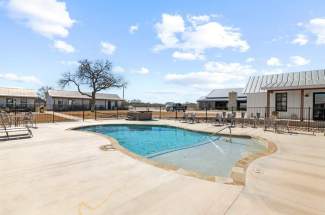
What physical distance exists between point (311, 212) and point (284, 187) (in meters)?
0.86

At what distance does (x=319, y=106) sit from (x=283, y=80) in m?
4.16

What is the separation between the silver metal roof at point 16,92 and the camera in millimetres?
33062

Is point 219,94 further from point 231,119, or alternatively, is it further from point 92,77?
point 231,119

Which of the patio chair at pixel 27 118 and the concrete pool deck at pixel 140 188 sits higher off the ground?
the patio chair at pixel 27 118

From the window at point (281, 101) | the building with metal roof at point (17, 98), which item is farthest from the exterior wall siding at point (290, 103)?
the building with metal roof at point (17, 98)

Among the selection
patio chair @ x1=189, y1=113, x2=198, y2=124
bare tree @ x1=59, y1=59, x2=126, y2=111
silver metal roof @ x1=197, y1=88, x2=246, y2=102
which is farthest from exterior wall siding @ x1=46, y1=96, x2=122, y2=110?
patio chair @ x1=189, y1=113, x2=198, y2=124

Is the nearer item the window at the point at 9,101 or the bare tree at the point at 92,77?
the window at the point at 9,101

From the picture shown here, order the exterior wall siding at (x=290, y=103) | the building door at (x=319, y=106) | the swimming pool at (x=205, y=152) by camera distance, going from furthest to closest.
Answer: the exterior wall siding at (x=290, y=103) < the building door at (x=319, y=106) < the swimming pool at (x=205, y=152)

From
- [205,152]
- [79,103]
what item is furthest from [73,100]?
[205,152]

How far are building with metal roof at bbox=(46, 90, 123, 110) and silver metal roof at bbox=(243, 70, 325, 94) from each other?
29441 millimetres

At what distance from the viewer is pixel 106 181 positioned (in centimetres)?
407

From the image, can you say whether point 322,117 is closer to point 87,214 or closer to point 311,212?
point 311,212

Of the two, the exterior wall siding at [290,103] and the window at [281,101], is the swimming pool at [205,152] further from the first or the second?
the window at [281,101]

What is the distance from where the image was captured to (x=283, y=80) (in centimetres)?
1847
